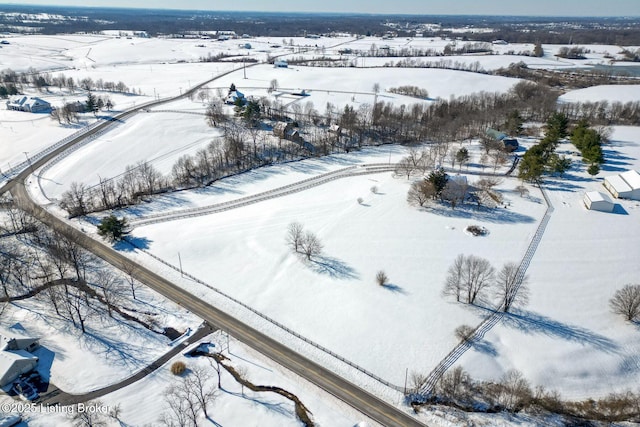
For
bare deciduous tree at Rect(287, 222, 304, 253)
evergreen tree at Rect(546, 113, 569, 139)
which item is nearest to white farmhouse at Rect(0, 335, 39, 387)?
bare deciduous tree at Rect(287, 222, 304, 253)

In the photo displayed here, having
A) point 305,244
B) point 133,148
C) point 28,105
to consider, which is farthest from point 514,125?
point 28,105

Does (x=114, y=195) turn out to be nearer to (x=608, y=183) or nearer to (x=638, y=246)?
(x=638, y=246)

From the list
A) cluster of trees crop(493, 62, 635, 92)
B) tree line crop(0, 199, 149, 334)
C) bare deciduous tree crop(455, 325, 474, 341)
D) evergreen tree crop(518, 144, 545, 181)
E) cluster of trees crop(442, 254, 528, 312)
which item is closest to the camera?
bare deciduous tree crop(455, 325, 474, 341)

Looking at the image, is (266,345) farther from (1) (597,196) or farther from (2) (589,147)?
(2) (589,147)

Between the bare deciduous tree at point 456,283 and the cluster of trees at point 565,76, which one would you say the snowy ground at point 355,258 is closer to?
the bare deciduous tree at point 456,283

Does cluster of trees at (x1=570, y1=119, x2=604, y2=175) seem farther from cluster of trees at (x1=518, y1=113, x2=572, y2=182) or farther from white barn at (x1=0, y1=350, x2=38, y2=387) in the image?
white barn at (x1=0, y1=350, x2=38, y2=387)

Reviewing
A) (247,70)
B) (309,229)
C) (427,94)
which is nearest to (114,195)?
(309,229)

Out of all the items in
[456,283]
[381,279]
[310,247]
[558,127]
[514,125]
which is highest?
[558,127]
